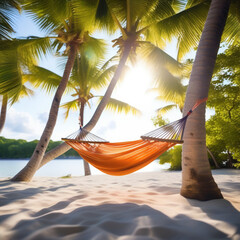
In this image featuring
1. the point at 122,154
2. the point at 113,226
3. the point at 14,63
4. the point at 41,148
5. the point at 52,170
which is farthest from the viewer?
the point at 52,170

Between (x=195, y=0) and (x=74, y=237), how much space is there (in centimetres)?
382

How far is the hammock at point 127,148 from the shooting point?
5.10ft

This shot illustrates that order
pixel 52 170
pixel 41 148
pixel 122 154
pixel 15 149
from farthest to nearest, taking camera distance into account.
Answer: pixel 15 149 < pixel 52 170 < pixel 41 148 < pixel 122 154

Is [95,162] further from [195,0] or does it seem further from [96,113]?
[195,0]

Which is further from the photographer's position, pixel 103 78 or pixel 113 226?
pixel 103 78

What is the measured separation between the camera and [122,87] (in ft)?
17.3

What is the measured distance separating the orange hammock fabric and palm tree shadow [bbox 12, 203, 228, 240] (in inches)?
22.1

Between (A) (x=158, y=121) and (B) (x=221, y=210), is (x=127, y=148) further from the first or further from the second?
(A) (x=158, y=121)

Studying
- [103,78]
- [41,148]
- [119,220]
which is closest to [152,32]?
[103,78]

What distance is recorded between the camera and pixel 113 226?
99cm

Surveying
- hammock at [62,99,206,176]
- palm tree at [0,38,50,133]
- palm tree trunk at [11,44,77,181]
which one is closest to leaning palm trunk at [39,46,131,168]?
palm tree trunk at [11,44,77,181]

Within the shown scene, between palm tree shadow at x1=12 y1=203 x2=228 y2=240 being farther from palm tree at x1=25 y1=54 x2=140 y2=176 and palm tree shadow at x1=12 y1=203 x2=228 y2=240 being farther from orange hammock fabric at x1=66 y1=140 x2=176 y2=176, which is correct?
palm tree at x1=25 y1=54 x2=140 y2=176

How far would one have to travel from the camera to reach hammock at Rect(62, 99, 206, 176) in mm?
1554

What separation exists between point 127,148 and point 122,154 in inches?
3.6
